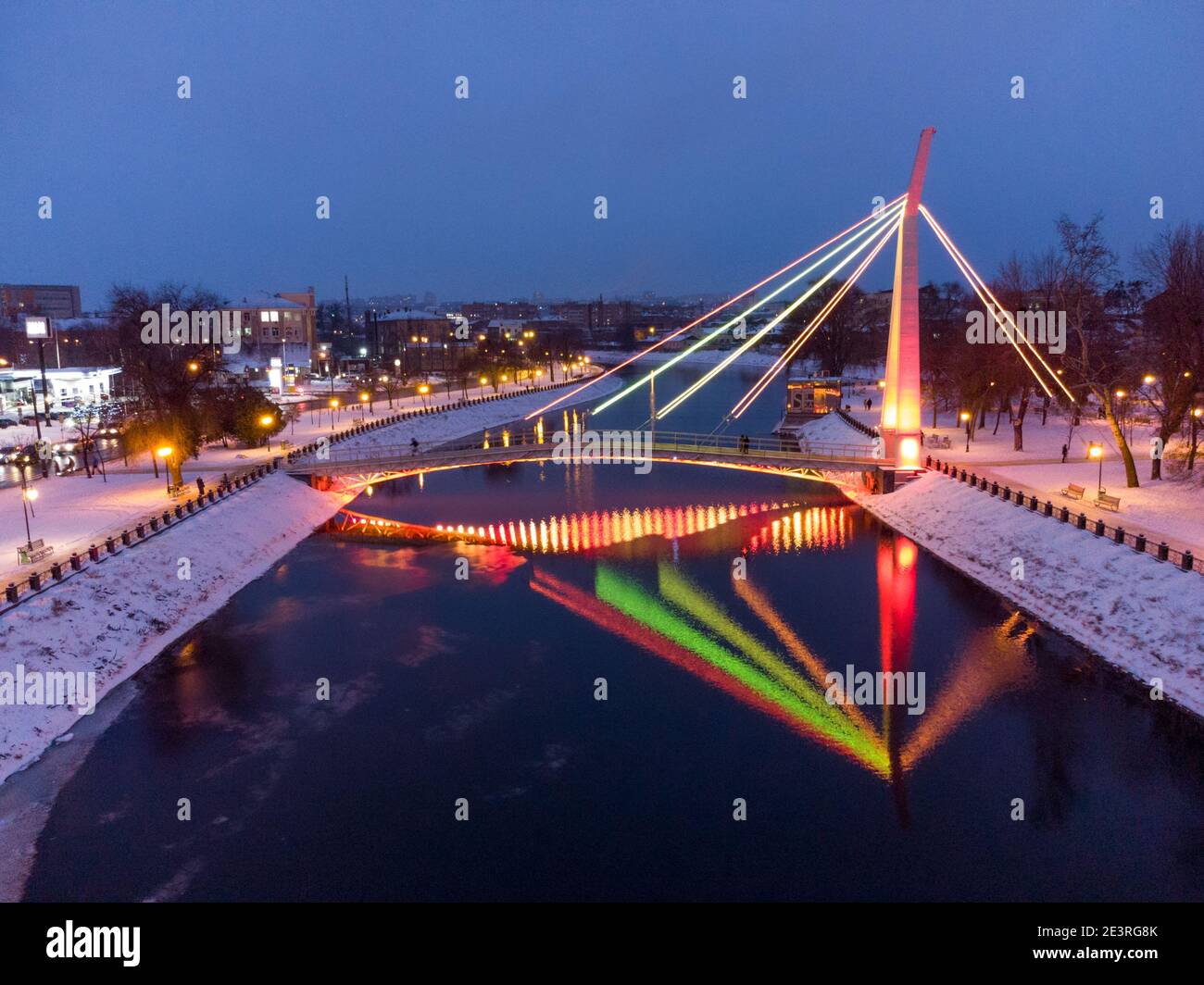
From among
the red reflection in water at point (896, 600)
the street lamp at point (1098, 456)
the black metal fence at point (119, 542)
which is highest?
the street lamp at point (1098, 456)

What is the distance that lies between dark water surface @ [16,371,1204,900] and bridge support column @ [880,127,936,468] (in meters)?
11.7

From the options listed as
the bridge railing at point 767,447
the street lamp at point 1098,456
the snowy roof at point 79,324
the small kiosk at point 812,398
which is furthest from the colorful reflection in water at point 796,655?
the snowy roof at point 79,324

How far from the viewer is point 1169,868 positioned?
43.7 ft

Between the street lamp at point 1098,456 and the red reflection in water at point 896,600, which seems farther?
the street lamp at point 1098,456

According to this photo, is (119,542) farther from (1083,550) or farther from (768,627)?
(1083,550)

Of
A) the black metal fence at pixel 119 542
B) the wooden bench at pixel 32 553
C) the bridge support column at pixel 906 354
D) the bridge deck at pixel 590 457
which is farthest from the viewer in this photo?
the bridge deck at pixel 590 457

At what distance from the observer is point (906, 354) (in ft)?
125

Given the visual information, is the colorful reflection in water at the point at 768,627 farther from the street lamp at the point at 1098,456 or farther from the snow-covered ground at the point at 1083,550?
the street lamp at the point at 1098,456

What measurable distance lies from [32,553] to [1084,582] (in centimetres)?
2894

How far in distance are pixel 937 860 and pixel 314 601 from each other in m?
19.2

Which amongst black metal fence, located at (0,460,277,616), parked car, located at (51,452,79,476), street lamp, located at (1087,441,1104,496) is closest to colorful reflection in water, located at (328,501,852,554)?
black metal fence, located at (0,460,277,616)

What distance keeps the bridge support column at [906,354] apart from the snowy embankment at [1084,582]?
4.38 meters

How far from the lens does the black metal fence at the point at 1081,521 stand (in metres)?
22.5
